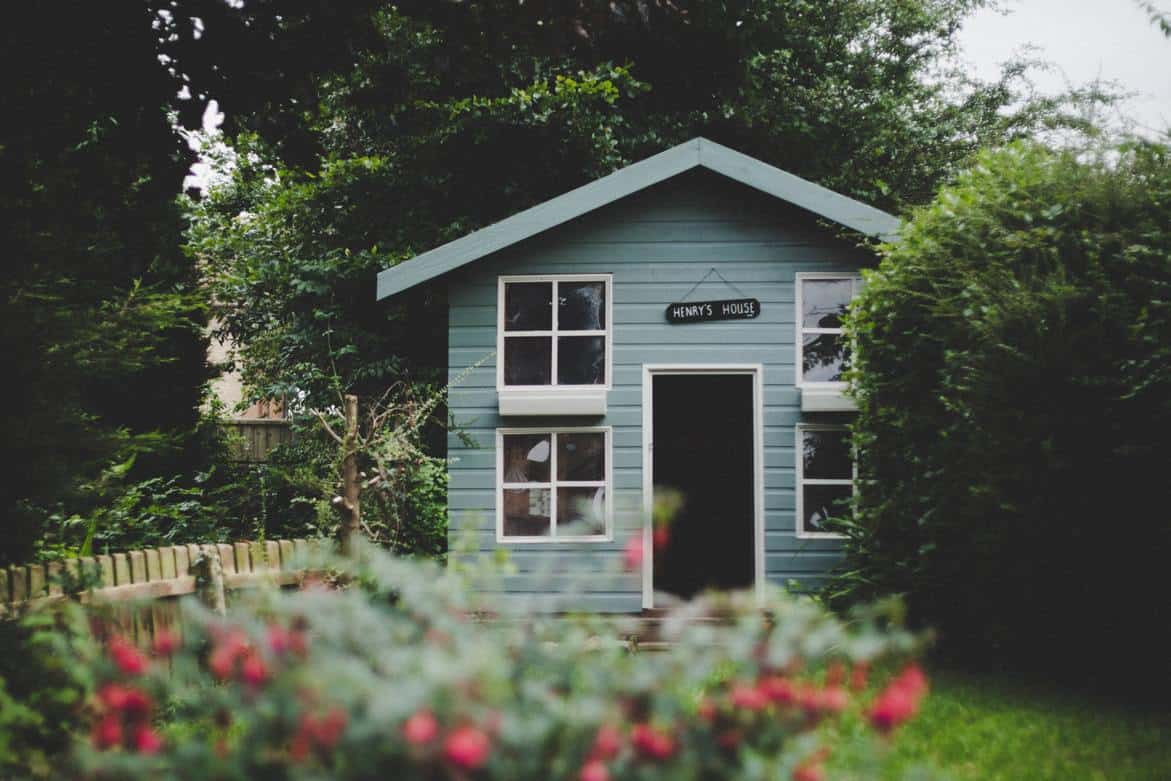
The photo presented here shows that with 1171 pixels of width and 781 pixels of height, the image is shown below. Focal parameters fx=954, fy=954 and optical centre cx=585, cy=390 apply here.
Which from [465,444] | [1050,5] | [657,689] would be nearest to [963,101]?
[1050,5]

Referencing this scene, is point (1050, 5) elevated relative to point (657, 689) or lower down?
elevated

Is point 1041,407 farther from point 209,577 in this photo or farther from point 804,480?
point 209,577

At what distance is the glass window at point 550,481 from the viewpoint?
873cm

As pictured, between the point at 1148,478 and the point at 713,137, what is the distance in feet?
38.3

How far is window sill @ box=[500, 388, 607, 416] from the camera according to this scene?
28.2ft

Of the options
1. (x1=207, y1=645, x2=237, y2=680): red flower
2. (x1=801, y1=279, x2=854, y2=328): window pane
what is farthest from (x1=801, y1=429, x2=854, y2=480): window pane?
(x1=207, y1=645, x2=237, y2=680): red flower

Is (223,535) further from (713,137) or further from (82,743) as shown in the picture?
(713,137)

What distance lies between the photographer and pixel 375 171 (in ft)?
44.0

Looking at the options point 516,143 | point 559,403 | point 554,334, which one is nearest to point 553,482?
point 559,403

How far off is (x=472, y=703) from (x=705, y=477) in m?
7.67

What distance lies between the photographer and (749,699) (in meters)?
2.03

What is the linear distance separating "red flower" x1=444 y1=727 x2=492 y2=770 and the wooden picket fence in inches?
127

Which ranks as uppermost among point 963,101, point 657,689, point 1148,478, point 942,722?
point 963,101

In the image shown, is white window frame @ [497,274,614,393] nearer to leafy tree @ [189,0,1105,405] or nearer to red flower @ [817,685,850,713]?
leafy tree @ [189,0,1105,405]
